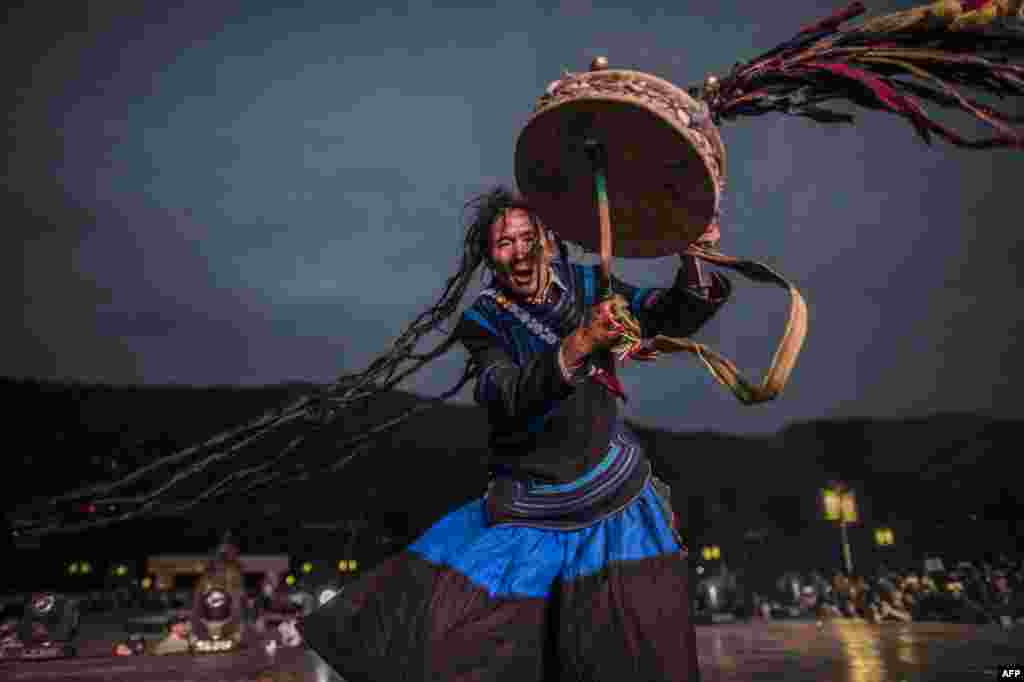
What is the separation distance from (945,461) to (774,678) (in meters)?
46.0

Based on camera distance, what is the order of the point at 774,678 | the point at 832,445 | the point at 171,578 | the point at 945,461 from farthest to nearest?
the point at 832,445, the point at 945,461, the point at 171,578, the point at 774,678

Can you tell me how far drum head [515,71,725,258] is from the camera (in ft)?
6.49

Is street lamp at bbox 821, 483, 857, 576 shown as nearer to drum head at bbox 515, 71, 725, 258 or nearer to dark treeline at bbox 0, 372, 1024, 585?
dark treeline at bbox 0, 372, 1024, 585

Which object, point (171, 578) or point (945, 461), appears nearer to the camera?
point (171, 578)

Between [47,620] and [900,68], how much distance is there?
9.21 meters

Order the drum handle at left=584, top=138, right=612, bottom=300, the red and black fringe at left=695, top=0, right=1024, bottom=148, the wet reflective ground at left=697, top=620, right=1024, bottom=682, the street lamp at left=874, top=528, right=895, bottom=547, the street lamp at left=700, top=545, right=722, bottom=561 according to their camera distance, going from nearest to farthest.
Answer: the red and black fringe at left=695, top=0, right=1024, bottom=148
the drum handle at left=584, top=138, right=612, bottom=300
the wet reflective ground at left=697, top=620, right=1024, bottom=682
the street lamp at left=874, top=528, right=895, bottom=547
the street lamp at left=700, top=545, right=722, bottom=561

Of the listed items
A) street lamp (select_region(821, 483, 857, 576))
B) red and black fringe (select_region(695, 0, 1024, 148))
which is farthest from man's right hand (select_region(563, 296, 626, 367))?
street lamp (select_region(821, 483, 857, 576))

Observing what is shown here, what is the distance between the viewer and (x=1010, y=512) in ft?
91.2

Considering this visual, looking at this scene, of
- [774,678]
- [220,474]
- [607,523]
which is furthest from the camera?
[774,678]

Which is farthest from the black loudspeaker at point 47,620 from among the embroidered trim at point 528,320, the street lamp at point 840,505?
the street lamp at point 840,505

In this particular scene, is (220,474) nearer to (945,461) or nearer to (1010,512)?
(1010,512)

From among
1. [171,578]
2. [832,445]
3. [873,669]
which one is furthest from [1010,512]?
[171,578]

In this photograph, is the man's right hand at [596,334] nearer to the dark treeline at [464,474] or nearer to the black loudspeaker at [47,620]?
the black loudspeaker at [47,620]

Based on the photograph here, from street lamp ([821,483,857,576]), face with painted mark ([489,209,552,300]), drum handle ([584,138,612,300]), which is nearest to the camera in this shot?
drum handle ([584,138,612,300])
